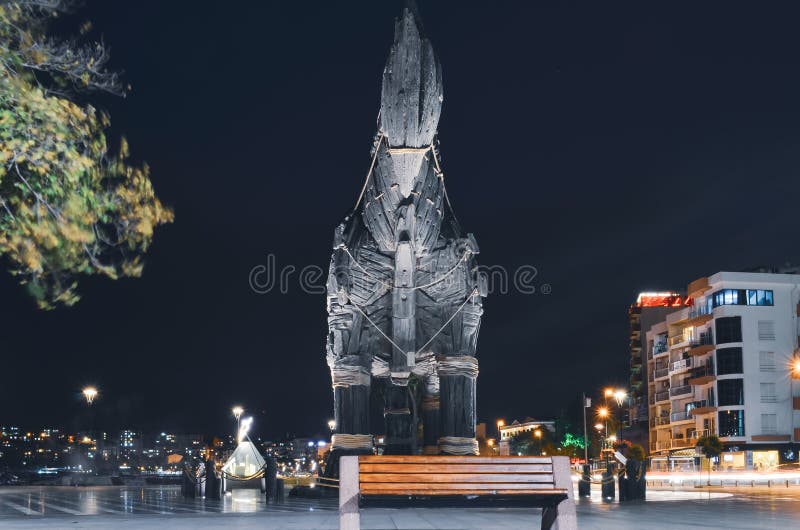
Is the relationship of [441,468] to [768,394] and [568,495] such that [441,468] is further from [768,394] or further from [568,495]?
[768,394]

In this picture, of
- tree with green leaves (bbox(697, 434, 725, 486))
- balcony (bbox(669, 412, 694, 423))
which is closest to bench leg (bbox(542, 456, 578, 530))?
tree with green leaves (bbox(697, 434, 725, 486))

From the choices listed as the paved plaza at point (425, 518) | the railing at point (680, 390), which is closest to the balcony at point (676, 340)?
the railing at point (680, 390)

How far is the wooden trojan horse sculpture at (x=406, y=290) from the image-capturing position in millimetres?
24078

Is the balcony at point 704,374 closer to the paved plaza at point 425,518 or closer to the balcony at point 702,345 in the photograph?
the balcony at point 702,345

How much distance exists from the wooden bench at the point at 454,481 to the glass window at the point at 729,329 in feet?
220

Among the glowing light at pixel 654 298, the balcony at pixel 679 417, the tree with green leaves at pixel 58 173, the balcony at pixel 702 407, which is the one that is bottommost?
the balcony at pixel 679 417

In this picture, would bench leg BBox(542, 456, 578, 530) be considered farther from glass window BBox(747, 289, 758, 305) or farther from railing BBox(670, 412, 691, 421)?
railing BBox(670, 412, 691, 421)

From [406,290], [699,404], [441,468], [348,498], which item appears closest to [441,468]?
[441,468]

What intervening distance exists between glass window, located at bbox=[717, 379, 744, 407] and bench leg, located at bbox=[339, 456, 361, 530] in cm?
6649

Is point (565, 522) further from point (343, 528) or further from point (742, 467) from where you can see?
point (742, 467)

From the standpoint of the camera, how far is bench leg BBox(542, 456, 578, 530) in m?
10.1

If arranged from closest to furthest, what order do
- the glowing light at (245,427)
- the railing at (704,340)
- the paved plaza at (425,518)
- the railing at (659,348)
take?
the paved plaza at (425,518) < the glowing light at (245,427) < the railing at (704,340) < the railing at (659,348)

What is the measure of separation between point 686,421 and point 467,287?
59560 millimetres

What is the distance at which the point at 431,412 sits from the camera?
83.5 feet
